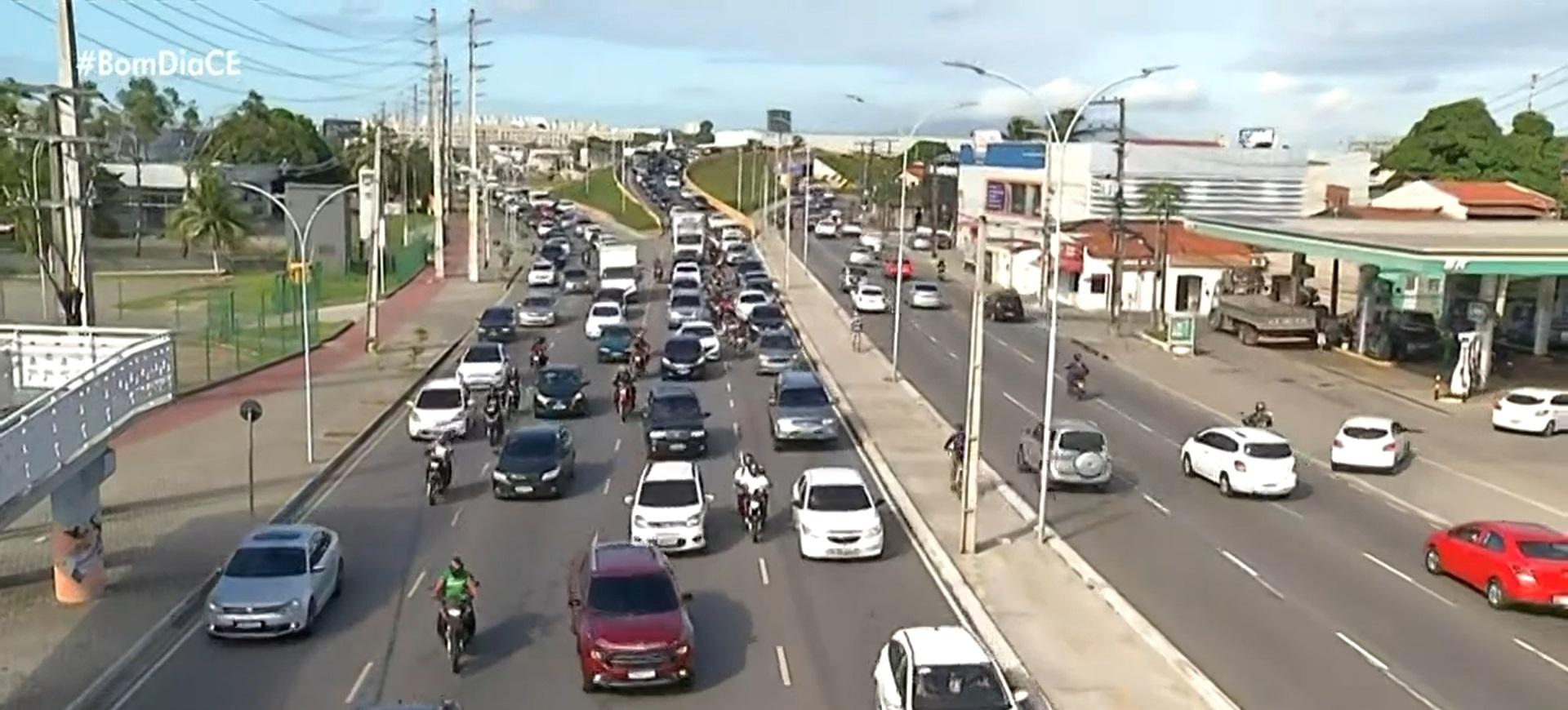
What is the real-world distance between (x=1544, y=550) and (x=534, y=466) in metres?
17.3

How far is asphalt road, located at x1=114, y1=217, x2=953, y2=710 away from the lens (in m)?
18.8

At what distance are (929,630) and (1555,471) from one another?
24716mm

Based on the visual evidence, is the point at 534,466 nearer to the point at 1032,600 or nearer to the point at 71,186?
the point at 71,186

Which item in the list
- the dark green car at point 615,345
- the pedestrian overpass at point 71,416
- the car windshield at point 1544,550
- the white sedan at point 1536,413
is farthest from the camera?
the dark green car at point 615,345

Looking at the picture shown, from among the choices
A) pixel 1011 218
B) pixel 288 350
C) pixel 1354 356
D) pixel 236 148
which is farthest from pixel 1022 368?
pixel 236 148

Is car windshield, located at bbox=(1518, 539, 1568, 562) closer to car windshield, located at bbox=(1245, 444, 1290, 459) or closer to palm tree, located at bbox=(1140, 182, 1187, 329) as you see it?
car windshield, located at bbox=(1245, 444, 1290, 459)

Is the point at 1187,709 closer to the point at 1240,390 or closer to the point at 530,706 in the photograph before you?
the point at 530,706

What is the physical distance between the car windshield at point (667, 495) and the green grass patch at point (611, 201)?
107m

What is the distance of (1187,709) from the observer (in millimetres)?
18109

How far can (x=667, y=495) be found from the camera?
26188mm

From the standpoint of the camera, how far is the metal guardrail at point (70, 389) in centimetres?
1959

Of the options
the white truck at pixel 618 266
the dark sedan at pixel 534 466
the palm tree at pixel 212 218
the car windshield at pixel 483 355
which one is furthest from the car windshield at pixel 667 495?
the palm tree at pixel 212 218

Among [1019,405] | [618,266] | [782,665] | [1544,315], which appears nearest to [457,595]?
[782,665]

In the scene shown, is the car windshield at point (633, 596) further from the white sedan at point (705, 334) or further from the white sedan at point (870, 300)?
the white sedan at point (870, 300)
